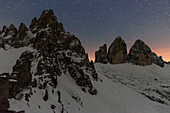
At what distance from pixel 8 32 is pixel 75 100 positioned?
41.6 m

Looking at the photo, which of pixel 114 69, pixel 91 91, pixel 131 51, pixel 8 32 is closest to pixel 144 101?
pixel 91 91

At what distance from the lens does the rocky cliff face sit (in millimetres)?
17734

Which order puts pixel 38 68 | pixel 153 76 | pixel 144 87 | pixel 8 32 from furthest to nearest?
pixel 153 76
pixel 144 87
pixel 8 32
pixel 38 68

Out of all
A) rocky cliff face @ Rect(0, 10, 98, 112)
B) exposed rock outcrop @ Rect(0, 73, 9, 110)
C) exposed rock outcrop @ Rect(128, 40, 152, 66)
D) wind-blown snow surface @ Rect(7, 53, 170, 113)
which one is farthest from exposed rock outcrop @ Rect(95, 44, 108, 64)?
exposed rock outcrop @ Rect(0, 73, 9, 110)

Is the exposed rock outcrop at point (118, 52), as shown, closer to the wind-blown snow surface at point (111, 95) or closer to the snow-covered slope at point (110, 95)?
the wind-blown snow surface at point (111, 95)

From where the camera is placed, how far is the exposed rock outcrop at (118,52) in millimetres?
75062

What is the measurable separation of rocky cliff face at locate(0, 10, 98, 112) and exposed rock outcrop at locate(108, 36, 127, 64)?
39070mm

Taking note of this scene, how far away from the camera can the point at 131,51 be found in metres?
76.4

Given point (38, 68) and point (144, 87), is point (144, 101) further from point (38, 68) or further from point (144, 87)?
point (38, 68)

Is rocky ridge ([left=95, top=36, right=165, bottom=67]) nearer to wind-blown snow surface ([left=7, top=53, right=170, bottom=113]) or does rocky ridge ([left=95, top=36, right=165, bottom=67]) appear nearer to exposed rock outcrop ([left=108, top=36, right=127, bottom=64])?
exposed rock outcrop ([left=108, top=36, right=127, bottom=64])

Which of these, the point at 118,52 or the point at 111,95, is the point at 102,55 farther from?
the point at 111,95

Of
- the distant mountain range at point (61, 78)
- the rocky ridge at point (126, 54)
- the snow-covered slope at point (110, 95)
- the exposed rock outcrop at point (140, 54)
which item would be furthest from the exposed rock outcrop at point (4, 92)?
the exposed rock outcrop at point (140, 54)

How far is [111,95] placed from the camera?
35.5m

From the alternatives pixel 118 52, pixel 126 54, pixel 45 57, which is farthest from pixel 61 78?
pixel 126 54
